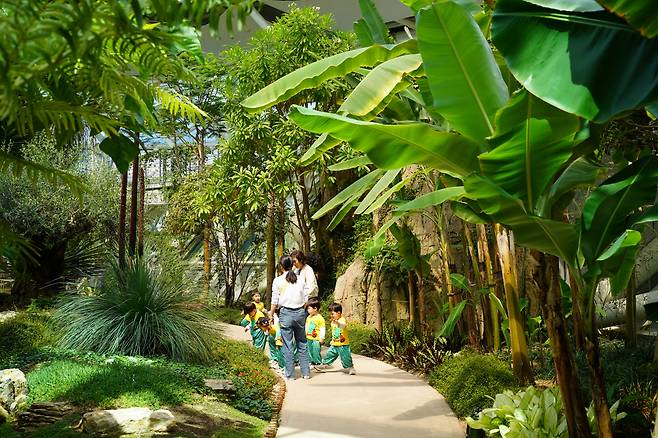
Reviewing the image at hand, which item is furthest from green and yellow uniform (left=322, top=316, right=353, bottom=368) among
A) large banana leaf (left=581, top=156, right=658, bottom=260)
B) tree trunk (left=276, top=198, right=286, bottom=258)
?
tree trunk (left=276, top=198, right=286, bottom=258)

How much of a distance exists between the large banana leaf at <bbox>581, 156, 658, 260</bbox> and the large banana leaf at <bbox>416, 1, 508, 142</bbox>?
64cm

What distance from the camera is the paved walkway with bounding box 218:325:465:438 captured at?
18.6 ft

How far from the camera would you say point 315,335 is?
8523 mm

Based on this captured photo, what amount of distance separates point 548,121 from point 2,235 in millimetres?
2490

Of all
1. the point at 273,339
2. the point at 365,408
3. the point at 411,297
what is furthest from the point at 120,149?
the point at 411,297

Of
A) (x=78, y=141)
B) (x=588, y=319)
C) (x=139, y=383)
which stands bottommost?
(x=139, y=383)

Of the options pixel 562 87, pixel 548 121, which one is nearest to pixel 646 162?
pixel 548 121

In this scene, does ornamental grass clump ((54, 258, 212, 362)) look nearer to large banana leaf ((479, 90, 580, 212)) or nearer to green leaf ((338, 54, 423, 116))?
green leaf ((338, 54, 423, 116))

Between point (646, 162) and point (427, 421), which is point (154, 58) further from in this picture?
point (427, 421)

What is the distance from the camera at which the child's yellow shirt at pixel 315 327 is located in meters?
8.44

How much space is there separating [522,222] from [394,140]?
0.75m

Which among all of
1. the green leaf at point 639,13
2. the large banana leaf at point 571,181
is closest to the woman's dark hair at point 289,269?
the large banana leaf at point 571,181

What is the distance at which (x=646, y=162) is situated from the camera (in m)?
3.40

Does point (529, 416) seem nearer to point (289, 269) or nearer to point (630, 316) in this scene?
point (630, 316)
